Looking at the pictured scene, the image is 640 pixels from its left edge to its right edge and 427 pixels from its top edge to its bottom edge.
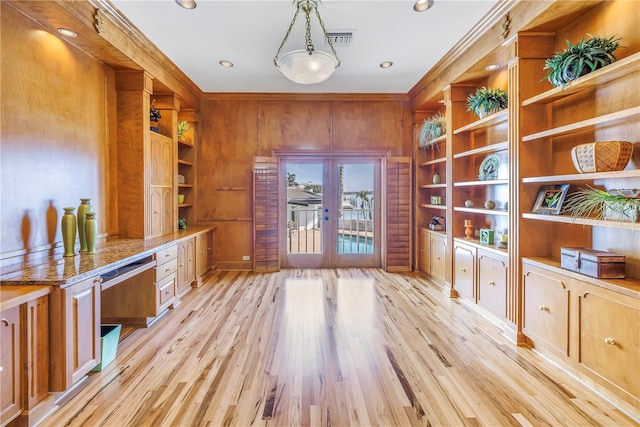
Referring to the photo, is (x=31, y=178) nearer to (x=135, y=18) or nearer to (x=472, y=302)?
(x=135, y=18)

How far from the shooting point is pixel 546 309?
261 cm

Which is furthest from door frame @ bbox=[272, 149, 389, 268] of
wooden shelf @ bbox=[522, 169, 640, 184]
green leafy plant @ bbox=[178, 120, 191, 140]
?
wooden shelf @ bbox=[522, 169, 640, 184]

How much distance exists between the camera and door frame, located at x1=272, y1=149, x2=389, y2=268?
5.67 metres

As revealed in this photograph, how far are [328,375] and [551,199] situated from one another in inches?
96.2

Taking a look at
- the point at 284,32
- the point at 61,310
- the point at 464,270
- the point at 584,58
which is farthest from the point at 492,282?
the point at 61,310

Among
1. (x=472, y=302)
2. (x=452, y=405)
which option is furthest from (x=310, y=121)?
(x=452, y=405)

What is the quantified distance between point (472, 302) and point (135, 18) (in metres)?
4.84

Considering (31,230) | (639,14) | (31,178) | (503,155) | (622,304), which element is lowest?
(622,304)

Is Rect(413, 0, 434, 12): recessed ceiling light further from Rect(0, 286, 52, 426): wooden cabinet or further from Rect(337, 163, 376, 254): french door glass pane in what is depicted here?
Rect(0, 286, 52, 426): wooden cabinet

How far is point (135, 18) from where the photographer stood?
3111 mm

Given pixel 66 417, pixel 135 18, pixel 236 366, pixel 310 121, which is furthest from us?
pixel 310 121

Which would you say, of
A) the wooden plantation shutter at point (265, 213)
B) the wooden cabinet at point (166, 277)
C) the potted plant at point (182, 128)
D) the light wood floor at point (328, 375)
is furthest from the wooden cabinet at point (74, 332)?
the potted plant at point (182, 128)

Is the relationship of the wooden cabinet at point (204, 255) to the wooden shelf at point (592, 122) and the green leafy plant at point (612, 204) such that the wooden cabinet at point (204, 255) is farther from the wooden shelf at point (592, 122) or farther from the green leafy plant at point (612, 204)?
the green leafy plant at point (612, 204)

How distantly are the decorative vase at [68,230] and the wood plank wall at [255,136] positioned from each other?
302 cm
